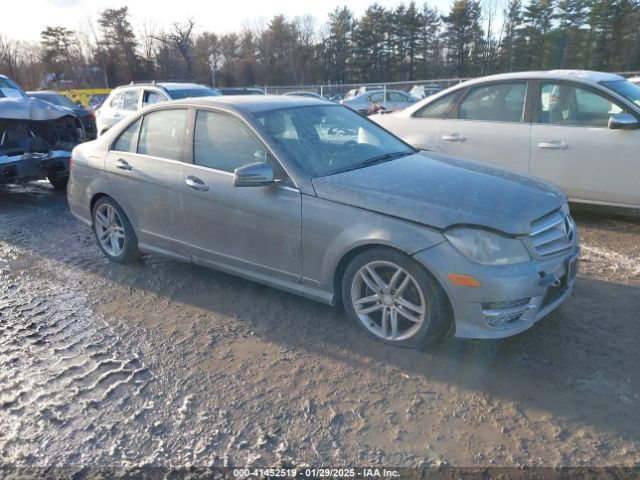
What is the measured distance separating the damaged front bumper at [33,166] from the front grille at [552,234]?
746cm

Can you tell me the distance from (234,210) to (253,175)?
0.47 meters

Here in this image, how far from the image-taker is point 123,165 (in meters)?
4.73

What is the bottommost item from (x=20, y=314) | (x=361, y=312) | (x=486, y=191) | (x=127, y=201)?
(x=20, y=314)

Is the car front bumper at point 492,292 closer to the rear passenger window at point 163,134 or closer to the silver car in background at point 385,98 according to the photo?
the rear passenger window at point 163,134

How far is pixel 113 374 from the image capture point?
3.23m

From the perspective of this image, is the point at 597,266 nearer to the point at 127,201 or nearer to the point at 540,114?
A: the point at 540,114

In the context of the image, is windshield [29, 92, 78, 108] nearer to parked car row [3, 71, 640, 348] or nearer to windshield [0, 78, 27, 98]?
windshield [0, 78, 27, 98]

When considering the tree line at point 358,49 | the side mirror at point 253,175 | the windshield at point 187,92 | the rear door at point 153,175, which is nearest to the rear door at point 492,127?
the side mirror at point 253,175

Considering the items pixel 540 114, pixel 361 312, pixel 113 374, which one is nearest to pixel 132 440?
pixel 113 374

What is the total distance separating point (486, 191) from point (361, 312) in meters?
1.14

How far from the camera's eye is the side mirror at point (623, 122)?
520cm

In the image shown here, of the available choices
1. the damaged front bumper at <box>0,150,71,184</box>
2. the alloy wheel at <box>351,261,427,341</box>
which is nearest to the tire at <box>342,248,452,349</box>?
the alloy wheel at <box>351,261,427,341</box>

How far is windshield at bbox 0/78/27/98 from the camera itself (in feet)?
31.8

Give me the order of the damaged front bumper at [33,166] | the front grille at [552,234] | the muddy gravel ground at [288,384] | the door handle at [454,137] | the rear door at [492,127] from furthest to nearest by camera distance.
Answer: the damaged front bumper at [33,166] → the door handle at [454,137] → the rear door at [492,127] → the front grille at [552,234] → the muddy gravel ground at [288,384]
